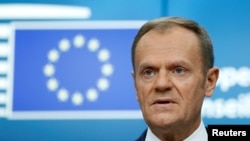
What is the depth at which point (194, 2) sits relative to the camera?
1739mm

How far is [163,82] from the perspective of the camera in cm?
94

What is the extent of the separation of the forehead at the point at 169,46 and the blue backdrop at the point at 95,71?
70cm

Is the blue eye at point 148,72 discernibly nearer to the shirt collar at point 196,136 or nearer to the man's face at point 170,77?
the man's face at point 170,77

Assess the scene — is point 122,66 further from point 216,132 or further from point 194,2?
point 216,132

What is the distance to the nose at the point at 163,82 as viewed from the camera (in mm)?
934

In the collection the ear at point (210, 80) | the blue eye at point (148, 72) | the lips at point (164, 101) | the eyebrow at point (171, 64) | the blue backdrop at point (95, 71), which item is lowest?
the blue backdrop at point (95, 71)

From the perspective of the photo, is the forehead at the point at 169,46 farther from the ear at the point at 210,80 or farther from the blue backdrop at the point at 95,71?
the blue backdrop at the point at 95,71

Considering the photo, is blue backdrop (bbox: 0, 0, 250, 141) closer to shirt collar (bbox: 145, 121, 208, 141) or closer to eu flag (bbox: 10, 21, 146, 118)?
eu flag (bbox: 10, 21, 146, 118)

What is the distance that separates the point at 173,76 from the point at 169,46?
5 cm

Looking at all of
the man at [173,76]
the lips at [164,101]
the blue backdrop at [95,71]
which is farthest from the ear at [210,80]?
the blue backdrop at [95,71]

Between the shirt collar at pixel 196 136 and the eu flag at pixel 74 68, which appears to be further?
the eu flag at pixel 74 68

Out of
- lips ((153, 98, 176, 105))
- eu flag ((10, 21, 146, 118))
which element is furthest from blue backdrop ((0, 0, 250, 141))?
lips ((153, 98, 176, 105))

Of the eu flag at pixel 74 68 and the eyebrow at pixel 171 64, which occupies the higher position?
Result: the eyebrow at pixel 171 64

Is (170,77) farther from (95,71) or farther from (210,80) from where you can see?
(95,71)
